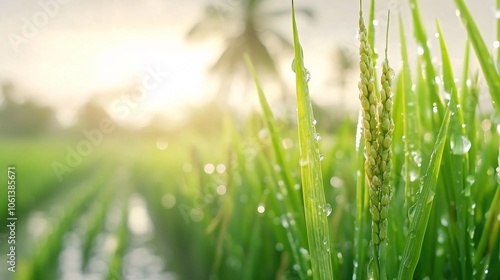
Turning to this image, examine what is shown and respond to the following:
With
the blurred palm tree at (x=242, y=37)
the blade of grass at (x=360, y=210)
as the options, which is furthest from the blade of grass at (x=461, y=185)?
the blurred palm tree at (x=242, y=37)

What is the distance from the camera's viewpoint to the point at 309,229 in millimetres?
574

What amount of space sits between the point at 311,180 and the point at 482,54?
14.0 inches

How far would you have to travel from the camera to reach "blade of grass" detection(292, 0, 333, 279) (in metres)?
0.54

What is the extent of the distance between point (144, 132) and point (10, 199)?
12.5 m

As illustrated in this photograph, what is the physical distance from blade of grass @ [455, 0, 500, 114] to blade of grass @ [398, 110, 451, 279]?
0.19 meters

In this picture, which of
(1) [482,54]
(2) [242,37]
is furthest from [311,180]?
(2) [242,37]

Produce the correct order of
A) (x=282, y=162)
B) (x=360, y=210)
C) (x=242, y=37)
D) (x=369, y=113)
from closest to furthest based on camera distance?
1. (x=369, y=113)
2. (x=360, y=210)
3. (x=282, y=162)
4. (x=242, y=37)

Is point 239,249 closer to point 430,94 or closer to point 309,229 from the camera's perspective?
point 430,94

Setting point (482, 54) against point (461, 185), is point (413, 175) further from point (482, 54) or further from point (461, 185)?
point (482, 54)

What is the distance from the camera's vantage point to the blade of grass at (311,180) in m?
0.54

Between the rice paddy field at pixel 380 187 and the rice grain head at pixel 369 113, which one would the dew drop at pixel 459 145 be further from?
the rice grain head at pixel 369 113

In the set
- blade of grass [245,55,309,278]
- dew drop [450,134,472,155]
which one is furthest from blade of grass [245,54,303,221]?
dew drop [450,134,472,155]

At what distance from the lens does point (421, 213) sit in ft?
1.79

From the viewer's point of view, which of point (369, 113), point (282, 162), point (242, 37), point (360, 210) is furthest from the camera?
point (242, 37)
